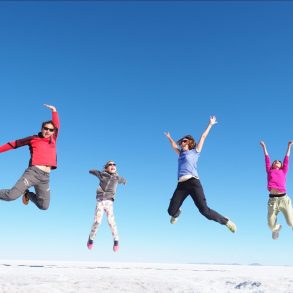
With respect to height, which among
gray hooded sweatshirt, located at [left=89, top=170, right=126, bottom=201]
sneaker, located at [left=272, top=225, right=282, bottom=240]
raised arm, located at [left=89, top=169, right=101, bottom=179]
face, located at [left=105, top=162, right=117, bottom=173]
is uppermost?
face, located at [left=105, top=162, right=117, bottom=173]

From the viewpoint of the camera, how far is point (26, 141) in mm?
9594

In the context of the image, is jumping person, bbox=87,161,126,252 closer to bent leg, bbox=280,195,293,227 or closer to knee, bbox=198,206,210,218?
knee, bbox=198,206,210,218

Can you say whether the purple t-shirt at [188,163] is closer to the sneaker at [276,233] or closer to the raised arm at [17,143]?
the raised arm at [17,143]

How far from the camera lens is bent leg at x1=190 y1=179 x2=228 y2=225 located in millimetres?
10141

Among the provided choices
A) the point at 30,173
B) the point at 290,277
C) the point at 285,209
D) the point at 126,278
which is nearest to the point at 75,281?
the point at 126,278

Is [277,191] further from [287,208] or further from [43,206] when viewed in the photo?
[43,206]

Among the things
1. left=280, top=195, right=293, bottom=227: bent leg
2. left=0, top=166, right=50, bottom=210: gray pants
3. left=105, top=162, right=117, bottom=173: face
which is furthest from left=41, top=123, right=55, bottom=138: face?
left=280, top=195, right=293, bottom=227: bent leg

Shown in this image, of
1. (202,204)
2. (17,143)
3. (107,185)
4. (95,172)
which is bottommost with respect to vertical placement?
(202,204)

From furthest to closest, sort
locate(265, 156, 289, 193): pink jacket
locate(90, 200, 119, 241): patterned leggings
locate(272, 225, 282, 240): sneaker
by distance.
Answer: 1. locate(272, 225, 282, 240): sneaker
2. locate(265, 156, 289, 193): pink jacket
3. locate(90, 200, 119, 241): patterned leggings

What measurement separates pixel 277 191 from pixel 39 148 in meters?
7.34

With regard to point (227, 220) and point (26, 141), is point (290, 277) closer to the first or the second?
point (227, 220)

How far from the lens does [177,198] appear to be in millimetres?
10398

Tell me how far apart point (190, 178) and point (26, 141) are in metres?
3.96

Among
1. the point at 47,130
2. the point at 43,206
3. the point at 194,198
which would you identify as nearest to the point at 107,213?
the point at 43,206
